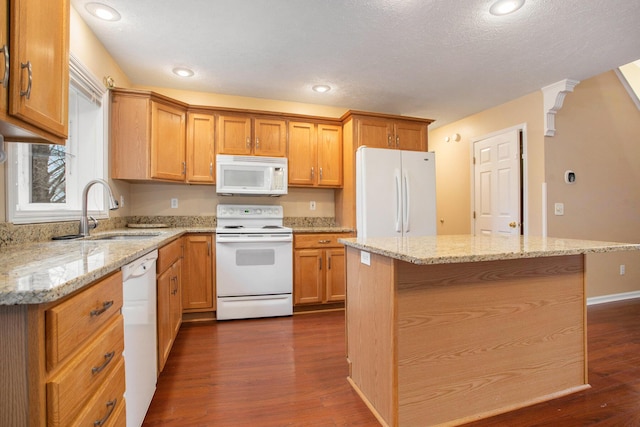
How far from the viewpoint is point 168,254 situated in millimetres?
2145

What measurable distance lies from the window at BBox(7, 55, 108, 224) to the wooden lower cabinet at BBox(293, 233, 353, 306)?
1793mm

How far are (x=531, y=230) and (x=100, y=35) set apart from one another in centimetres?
443

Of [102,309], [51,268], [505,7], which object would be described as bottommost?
[102,309]

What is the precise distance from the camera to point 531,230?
342 cm

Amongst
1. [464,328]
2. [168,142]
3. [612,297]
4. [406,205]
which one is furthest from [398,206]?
[612,297]

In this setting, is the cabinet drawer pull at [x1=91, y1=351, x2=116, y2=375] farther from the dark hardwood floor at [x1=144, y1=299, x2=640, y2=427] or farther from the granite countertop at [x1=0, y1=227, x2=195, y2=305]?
the dark hardwood floor at [x1=144, y1=299, x2=640, y2=427]

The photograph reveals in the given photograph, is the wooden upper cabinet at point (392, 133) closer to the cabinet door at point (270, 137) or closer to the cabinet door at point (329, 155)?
the cabinet door at point (329, 155)

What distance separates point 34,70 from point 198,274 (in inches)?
85.6

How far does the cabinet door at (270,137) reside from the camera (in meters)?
3.40

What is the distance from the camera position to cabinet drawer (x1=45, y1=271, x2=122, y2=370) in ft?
2.43

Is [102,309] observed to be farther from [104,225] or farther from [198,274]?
[198,274]

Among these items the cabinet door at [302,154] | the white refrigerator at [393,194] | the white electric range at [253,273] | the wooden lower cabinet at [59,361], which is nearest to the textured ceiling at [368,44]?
the cabinet door at [302,154]

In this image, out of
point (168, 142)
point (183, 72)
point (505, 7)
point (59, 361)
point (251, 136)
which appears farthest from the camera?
point (251, 136)

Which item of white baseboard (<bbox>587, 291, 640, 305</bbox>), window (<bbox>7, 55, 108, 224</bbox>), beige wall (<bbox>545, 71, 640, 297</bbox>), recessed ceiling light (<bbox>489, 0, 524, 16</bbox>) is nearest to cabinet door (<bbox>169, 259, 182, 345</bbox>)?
window (<bbox>7, 55, 108, 224</bbox>)
